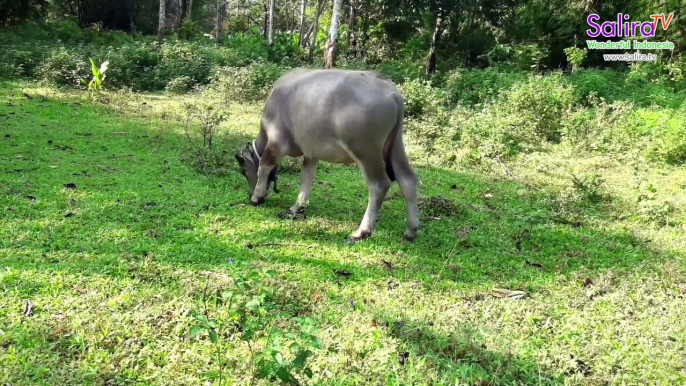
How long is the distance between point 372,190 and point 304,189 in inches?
40.2

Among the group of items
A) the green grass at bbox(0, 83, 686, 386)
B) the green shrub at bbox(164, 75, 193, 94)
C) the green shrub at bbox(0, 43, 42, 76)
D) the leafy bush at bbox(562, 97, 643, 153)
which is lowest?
the green grass at bbox(0, 83, 686, 386)

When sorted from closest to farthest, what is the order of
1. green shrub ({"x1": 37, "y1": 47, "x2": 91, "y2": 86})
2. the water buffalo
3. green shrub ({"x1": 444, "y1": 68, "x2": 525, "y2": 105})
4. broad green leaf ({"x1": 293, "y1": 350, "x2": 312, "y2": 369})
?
broad green leaf ({"x1": 293, "y1": 350, "x2": 312, "y2": 369}) → the water buffalo → green shrub ({"x1": 37, "y1": 47, "x2": 91, "y2": 86}) → green shrub ({"x1": 444, "y1": 68, "x2": 525, "y2": 105})

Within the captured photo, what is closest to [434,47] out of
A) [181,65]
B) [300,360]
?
[181,65]

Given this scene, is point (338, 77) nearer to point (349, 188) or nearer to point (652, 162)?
point (349, 188)

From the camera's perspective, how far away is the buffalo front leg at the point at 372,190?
15.8 ft

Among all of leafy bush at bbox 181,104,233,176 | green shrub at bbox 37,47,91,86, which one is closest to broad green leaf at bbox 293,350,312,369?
leafy bush at bbox 181,104,233,176

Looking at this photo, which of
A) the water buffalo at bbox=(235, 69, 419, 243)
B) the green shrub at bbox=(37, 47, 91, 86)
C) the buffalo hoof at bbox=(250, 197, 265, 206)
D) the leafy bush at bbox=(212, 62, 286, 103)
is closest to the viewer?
the water buffalo at bbox=(235, 69, 419, 243)

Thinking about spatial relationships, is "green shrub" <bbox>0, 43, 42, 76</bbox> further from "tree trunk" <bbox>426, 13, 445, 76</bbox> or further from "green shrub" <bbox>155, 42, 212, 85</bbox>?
"tree trunk" <bbox>426, 13, 445, 76</bbox>

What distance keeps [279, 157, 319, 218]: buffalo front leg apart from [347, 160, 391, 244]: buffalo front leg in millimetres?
809

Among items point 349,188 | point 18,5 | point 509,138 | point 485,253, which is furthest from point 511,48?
point 18,5

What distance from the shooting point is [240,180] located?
6766 millimetres

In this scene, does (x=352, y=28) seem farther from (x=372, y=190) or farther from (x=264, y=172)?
(x=372, y=190)

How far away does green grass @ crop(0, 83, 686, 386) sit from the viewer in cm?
305

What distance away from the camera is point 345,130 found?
15.4 feet
